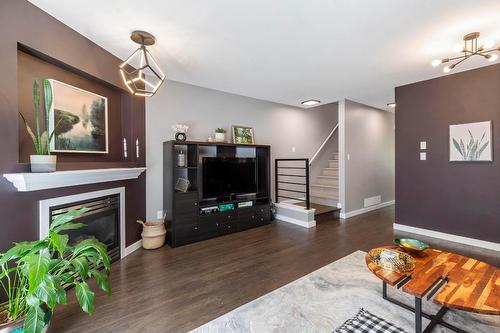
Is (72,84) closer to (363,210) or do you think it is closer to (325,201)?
(325,201)

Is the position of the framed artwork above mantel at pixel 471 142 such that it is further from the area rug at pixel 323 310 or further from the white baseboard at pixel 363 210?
the area rug at pixel 323 310

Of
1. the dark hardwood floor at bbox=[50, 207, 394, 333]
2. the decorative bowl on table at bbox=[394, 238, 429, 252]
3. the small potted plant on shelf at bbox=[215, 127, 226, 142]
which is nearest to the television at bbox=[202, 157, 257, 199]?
the small potted plant on shelf at bbox=[215, 127, 226, 142]

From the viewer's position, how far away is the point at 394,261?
5.84 ft

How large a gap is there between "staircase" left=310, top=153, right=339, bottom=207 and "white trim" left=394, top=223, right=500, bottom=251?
134 cm

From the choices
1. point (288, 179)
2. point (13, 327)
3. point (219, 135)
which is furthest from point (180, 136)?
point (288, 179)

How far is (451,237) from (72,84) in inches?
210

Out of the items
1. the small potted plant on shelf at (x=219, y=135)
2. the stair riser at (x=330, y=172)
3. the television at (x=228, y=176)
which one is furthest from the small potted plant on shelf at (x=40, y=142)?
the stair riser at (x=330, y=172)

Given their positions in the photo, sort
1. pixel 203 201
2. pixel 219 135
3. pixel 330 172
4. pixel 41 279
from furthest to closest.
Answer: pixel 330 172
pixel 219 135
pixel 203 201
pixel 41 279

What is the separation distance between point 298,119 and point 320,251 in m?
3.31

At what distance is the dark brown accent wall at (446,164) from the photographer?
10.4 ft

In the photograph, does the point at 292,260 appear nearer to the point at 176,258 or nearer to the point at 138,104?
the point at 176,258

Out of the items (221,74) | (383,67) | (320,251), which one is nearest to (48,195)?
(221,74)

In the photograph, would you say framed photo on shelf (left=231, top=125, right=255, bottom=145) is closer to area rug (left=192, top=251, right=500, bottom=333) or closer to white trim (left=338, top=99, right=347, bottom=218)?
white trim (left=338, top=99, right=347, bottom=218)

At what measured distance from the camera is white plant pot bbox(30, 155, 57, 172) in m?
1.85
